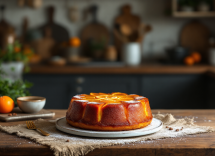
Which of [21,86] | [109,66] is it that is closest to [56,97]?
[109,66]

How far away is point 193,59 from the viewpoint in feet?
10.5

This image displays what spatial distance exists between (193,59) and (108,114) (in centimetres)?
250

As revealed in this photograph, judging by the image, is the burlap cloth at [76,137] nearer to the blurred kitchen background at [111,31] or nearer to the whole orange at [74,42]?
the blurred kitchen background at [111,31]

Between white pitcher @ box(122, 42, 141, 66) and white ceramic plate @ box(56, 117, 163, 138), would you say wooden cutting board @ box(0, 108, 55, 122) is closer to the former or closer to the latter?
white ceramic plate @ box(56, 117, 163, 138)

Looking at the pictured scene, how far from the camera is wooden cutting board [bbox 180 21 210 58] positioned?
3.53 m

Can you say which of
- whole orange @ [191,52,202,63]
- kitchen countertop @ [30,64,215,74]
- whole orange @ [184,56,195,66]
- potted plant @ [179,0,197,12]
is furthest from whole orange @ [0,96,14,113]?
potted plant @ [179,0,197,12]

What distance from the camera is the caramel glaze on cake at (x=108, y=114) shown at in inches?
34.2

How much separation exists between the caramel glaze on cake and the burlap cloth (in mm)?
52

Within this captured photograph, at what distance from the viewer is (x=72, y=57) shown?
333 centimetres

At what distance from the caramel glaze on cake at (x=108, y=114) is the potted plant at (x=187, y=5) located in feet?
8.58

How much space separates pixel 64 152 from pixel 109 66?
228cm

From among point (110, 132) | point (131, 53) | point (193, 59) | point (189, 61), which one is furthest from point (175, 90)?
point (110, 132)

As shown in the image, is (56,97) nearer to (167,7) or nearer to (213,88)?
(213,88)

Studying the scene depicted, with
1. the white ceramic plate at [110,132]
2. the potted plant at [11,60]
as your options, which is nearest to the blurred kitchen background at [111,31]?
the potted plant at [11,60]
